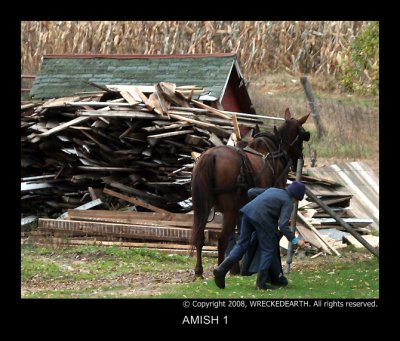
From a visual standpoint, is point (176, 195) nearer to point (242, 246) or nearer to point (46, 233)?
point (46, 233)

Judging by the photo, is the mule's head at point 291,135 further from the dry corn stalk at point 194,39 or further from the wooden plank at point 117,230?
the dry corn stalk at point 194,39

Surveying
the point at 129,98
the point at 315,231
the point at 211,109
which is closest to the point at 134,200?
the point at 129,98

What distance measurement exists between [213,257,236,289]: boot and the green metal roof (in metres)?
8.67

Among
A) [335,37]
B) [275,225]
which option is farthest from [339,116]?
[275,225]

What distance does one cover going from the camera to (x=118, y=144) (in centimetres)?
2067

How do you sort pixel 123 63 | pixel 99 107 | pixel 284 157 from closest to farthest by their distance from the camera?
1. pixel 284 157
2. pixel 99 107
3. pixel 123 63

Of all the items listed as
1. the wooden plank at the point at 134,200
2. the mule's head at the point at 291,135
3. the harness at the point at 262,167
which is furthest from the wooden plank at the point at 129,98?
the mule's head at the point at 291,135

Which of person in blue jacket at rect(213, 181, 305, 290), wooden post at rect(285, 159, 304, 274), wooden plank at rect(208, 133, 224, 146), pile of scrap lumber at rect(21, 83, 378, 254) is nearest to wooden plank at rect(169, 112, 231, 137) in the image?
pile of scrap lumber at rect(21, 83, 378, 254)

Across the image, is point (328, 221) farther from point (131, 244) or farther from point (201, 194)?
point (201, 194)

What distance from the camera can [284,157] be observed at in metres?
16.4

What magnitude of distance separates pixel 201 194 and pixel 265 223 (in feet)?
5.72

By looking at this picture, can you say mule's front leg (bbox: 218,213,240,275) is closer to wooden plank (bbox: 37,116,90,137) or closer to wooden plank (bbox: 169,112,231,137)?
wooden plank (bbox: 169,112,231,137)

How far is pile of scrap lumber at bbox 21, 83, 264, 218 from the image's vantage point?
19.8 metres
